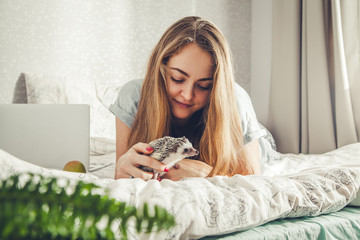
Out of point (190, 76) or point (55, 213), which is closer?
point (55, 213)

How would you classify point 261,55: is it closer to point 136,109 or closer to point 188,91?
point 136,109

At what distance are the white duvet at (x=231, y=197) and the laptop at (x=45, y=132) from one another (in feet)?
1.54

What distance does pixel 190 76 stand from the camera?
3.76ft

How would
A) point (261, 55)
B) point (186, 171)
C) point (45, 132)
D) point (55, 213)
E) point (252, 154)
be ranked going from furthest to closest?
1. point (261, 55)
2. point (252, 154)
3. point (45, 132)
4. point (186, 171)
5. point (55, 213)

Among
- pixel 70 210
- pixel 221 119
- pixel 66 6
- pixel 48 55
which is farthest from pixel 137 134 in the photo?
pixel 66 6

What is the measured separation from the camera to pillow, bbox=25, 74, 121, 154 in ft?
7.34

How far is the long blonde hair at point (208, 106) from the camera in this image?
119cm

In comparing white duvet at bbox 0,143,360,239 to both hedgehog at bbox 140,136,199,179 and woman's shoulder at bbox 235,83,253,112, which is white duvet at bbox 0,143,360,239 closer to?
hedgehog at bbox 140,136,199,179

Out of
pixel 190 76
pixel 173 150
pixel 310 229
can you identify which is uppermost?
pixel 190 76

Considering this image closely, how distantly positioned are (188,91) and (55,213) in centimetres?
97

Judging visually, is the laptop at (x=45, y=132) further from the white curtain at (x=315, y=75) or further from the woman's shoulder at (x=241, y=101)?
the white curtain at (x=315, y=75)

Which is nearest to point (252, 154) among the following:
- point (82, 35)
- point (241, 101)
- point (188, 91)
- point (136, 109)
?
point (241, 101)

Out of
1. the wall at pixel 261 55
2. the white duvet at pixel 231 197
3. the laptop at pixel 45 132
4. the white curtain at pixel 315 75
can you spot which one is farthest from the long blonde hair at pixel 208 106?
the wall at pixel 261 55

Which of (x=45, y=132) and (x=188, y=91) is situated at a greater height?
(x=188, y=91)
